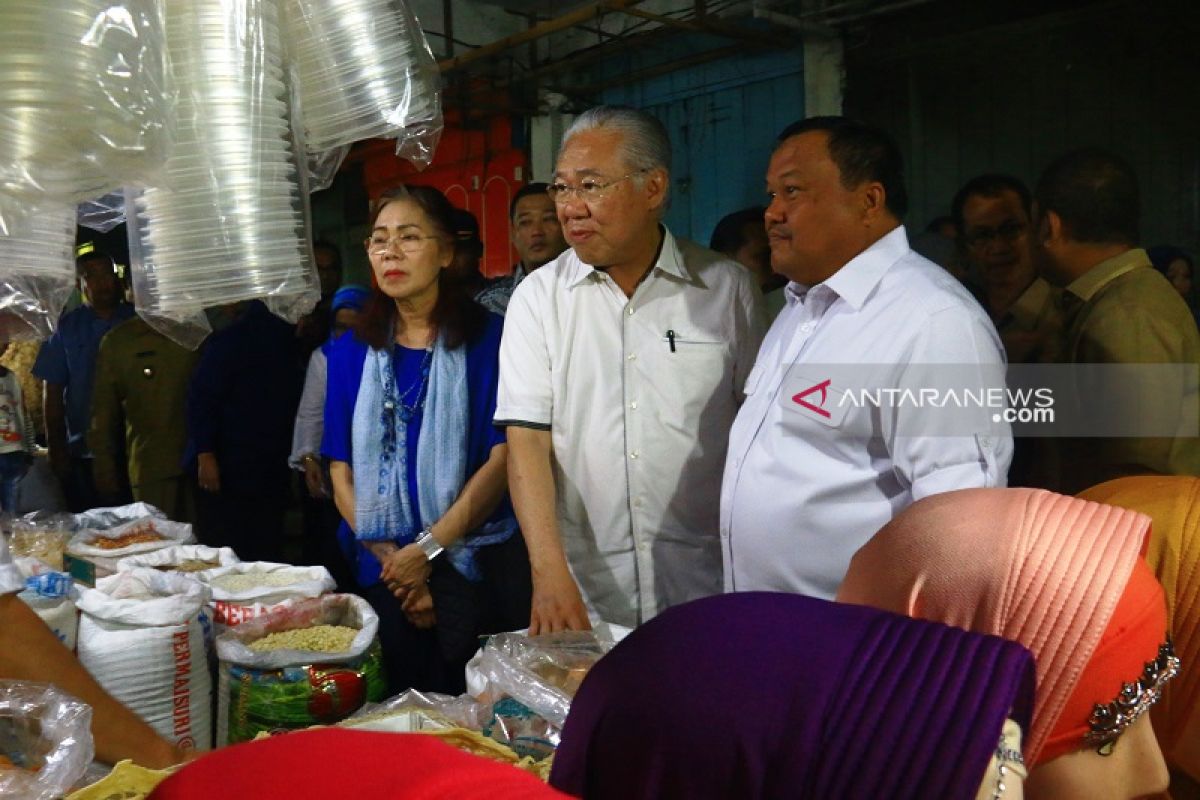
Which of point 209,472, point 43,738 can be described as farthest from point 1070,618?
point 209,472

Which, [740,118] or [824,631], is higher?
[740,118]

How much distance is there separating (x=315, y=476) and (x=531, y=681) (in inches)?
102

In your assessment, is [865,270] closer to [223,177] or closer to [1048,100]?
[223,177]

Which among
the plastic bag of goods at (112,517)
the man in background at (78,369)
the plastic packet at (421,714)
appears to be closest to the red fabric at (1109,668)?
the plastic packet at (421,714)

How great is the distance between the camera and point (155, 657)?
74.9 inches

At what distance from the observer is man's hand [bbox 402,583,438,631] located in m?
2.67

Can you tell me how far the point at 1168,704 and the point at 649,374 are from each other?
1255mm

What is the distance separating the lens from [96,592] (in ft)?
6.39

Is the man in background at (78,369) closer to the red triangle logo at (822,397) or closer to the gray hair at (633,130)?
the gray hair at (633,130)

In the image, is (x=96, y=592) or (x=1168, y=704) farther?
(x=96, y=592)

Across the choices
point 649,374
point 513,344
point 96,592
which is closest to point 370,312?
point 513,344

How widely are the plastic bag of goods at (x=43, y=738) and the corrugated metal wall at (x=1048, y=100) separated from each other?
490cm

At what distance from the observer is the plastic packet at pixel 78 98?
780mm

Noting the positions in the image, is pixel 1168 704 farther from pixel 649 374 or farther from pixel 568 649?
pixel 649 374
